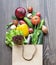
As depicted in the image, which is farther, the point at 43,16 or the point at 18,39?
the point at 43,16

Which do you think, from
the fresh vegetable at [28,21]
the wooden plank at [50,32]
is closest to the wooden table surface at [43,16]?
the wooden plank at [50,32]

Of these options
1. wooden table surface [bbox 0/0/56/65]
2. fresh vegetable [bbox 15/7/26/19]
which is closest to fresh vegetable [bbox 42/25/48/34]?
wooden table surface [bbox 0/0/56/65]

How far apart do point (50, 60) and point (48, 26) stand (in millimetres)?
252

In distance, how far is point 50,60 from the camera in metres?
1.55

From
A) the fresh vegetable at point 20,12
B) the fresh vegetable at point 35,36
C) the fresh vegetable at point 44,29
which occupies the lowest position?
the fresh vegetable at point 35,36

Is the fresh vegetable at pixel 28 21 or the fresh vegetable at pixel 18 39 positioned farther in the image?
the fresh vegetable at pixel 28 21

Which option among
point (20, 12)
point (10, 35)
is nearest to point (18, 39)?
point (10, 35)

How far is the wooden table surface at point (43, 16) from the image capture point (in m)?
1.57

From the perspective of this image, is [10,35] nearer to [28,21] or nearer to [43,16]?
[28,21]

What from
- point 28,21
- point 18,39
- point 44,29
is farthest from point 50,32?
point 18,39

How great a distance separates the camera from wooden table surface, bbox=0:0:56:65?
1566 mm

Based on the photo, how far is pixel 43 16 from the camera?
1.60 meters

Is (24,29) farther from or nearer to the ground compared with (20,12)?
nearer to the ground

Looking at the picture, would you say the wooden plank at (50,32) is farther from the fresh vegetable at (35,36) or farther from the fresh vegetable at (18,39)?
the fresh vegetable at (18,39)
